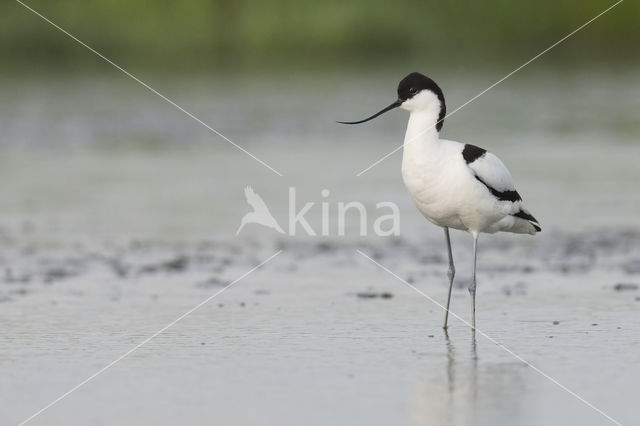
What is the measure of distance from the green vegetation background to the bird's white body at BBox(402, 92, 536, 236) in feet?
88.5

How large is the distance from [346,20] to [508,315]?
30.5 meters

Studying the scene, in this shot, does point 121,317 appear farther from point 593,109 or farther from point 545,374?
point 593,109

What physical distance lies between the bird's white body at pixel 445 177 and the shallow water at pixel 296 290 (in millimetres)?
709

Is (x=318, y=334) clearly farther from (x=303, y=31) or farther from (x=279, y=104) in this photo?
(x=303, y=31)

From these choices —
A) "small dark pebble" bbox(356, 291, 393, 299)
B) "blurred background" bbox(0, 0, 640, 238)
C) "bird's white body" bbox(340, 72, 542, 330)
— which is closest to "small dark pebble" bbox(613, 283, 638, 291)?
"bird's white body" bbox(340, 72, 542, 330)

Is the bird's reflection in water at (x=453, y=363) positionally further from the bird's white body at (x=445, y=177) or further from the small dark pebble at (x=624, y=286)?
the small dark pebble at (x=624, y=286)

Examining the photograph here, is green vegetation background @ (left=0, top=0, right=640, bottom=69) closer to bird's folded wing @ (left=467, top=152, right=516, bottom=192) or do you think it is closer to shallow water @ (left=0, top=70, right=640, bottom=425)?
shallow water @ (left=0, top=70, right=640, bottom=425)

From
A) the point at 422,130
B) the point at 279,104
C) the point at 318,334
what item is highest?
the point at 279,104

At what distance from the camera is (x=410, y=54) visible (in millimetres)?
36781

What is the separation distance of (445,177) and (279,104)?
18572 millimetres

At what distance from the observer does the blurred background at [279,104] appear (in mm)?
14922

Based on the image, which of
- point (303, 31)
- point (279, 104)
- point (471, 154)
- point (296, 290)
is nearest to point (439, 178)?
point (471, 154)

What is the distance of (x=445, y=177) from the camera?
847 cm

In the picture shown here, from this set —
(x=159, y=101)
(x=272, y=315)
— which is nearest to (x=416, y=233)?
(x=272, y=315)
